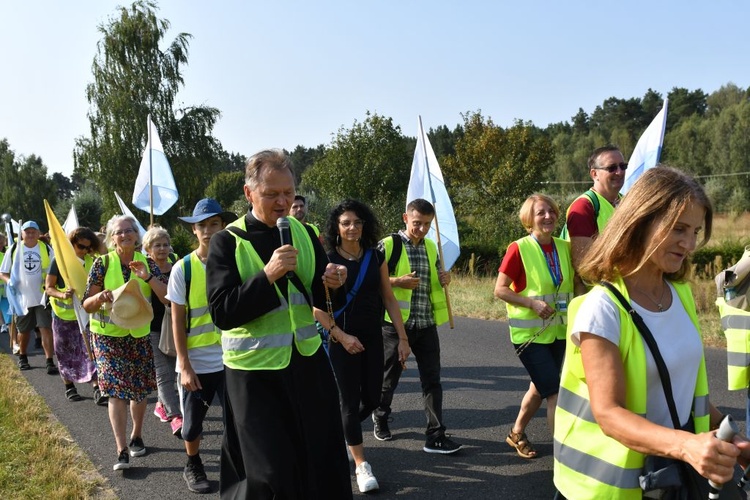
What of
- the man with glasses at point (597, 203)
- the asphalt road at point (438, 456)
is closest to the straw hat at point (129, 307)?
the asphalt road at point (438, 456)

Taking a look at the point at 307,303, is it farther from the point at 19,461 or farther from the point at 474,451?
the point at 19,461

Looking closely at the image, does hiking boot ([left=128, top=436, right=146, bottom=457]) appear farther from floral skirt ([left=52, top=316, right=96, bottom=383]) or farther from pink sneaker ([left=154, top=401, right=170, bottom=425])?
floral skirt ([left=52, top=316, right=96, bottom=383])

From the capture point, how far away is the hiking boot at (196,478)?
4.78m

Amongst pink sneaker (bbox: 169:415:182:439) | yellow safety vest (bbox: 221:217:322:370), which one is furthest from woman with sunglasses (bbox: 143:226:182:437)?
yellow safety vest (bbox: 221:217:322:370)

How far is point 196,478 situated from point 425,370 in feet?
6.11

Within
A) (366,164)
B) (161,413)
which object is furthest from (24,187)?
(161,413)

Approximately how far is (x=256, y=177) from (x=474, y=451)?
10.3ft

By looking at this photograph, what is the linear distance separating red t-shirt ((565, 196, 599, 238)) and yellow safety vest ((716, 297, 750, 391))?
116cm

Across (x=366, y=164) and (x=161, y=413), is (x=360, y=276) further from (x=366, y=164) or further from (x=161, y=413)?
(x=366, y=164)

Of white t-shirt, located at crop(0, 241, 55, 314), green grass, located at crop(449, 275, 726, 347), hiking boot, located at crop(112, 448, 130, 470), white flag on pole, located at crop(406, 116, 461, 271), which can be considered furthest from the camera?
white t-shirt, located at crop(0, 241, 55, 314)

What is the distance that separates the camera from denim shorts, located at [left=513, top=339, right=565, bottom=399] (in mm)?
4637

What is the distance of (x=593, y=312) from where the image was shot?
206 cm

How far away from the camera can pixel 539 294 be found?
486cm

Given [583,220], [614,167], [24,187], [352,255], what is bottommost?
[352,255]
